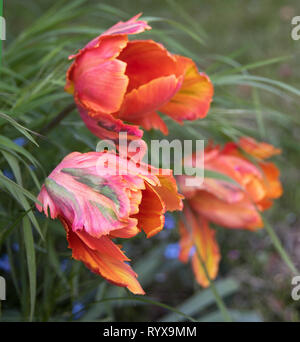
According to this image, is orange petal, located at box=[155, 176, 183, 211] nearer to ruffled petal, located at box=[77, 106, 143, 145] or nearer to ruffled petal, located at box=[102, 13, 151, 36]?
ruffled petal, located at box=[77, 106, 143, 145]

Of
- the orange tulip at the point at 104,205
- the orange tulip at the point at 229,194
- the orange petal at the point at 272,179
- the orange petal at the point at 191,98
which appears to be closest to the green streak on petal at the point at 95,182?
the orange tulip at the point at 104,205

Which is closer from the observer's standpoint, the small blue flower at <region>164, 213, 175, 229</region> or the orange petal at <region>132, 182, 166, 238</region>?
the orange petal at <region>132, 182, 166, 238</region>

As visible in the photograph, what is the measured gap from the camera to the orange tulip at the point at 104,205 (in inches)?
20.1

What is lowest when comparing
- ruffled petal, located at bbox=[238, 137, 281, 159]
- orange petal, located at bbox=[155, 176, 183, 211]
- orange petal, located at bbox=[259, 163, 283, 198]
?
orange petal, located at bbox=[259, 163, 283, 198]

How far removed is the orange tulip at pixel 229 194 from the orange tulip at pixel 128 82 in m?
0.19

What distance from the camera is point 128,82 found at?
2.07 ft

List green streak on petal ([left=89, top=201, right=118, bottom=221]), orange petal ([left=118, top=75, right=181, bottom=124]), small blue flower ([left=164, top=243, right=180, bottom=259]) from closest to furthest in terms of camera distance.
Answer: green streak on petal ([left=89, top=201, right=118, bottom=221]) → orange petal ([left=118, top=75, right=181, bottom=124]) → small blue flower ([left=164, top=243, right=180, bottom=259])

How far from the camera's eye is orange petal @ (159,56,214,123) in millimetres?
681

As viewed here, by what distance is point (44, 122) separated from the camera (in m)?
0.77

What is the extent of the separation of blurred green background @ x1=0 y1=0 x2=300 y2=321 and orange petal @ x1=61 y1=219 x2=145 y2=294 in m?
0.05

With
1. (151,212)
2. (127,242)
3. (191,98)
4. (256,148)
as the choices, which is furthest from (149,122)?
(127,242)

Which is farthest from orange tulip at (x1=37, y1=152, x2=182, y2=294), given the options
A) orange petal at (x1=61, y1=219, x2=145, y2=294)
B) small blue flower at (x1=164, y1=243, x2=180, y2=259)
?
small blue flower at (x1=164, y1=243, x2=180, y2=259)
